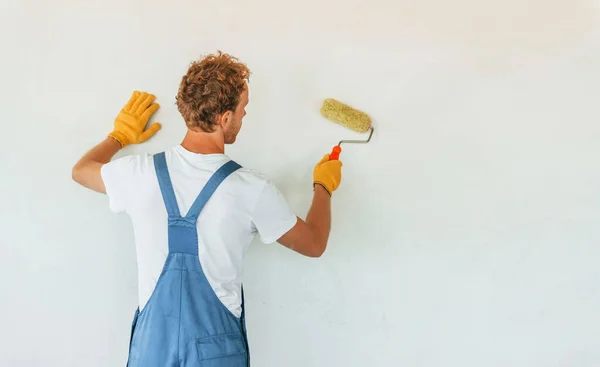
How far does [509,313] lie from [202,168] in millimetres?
924

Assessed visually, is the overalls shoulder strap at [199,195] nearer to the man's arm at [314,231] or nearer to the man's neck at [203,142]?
the man's neck at [203,142]

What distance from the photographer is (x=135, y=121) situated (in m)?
1.38

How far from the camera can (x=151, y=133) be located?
1.42 metres

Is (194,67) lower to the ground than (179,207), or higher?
higher

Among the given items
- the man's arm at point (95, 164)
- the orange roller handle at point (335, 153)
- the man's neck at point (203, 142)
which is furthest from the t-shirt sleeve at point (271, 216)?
the man's arm at point (95, 164)

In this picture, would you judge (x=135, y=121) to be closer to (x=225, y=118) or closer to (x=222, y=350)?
(x=225, y=118)

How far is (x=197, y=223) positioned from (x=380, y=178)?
0.55m

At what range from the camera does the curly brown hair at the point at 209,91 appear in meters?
1.07

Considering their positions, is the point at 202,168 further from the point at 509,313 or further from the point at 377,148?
the point at 509,313

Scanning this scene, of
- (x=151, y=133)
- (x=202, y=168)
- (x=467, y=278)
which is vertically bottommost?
(x=467, y=278)

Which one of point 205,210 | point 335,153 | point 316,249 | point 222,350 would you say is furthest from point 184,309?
point 335,153

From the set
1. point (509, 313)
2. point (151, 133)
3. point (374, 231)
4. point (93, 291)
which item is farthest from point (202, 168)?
point (509, 313)

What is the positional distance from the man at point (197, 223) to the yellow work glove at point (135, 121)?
0.27m

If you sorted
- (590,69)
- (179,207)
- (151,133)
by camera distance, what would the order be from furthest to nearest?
(151,133) < (590,69) < (179,207)
